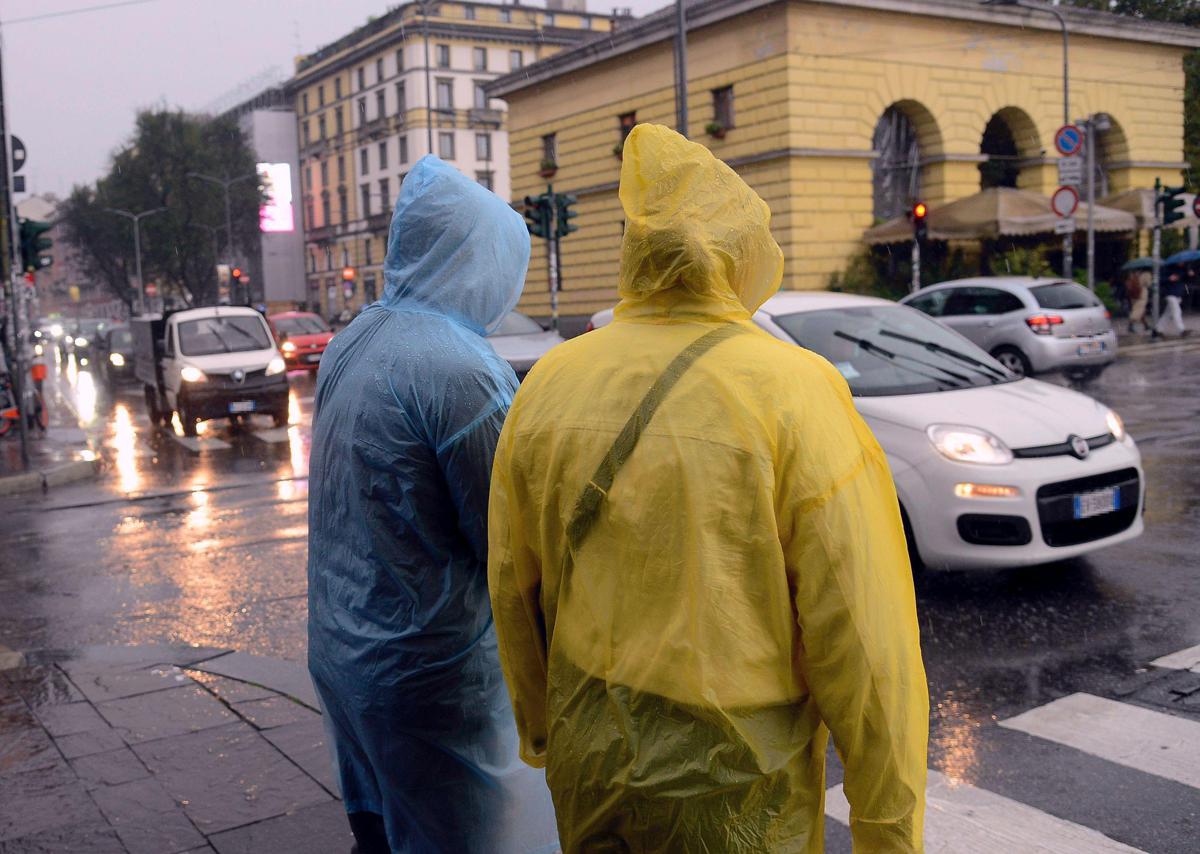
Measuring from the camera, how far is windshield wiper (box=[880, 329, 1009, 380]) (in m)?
7.30

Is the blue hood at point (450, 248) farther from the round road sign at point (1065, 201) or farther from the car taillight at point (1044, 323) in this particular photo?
the round road sign at point (1065, 201)

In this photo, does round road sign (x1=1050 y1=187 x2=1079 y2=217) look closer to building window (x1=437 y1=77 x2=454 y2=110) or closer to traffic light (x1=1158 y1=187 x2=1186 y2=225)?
traffic light (x1=1158 y1=187 x2=1186 y2=225)

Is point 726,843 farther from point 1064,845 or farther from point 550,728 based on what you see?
point 1064,845

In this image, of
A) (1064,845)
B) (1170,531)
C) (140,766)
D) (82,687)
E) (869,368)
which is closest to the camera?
(1064,845)

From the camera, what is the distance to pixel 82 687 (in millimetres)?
5543

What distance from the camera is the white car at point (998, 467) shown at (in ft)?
20.7

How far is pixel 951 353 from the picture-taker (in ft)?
24.4

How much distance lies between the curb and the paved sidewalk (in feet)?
25.0

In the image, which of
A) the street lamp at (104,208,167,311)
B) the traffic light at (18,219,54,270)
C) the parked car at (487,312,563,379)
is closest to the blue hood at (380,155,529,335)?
the parked car at (487,312,563,379)

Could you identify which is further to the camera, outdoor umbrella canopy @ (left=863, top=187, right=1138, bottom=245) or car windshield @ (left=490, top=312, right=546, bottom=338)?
outdoor umbrella canopy @ (left=863, top=187, right=1138, bottom=245)

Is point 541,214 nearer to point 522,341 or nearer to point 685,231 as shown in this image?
point 522,341

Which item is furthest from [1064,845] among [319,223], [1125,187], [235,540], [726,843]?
[319,223]

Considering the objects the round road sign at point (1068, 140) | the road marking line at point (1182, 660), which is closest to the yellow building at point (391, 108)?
the round road sign at point (1068, 140)

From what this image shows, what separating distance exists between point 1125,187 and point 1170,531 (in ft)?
108
